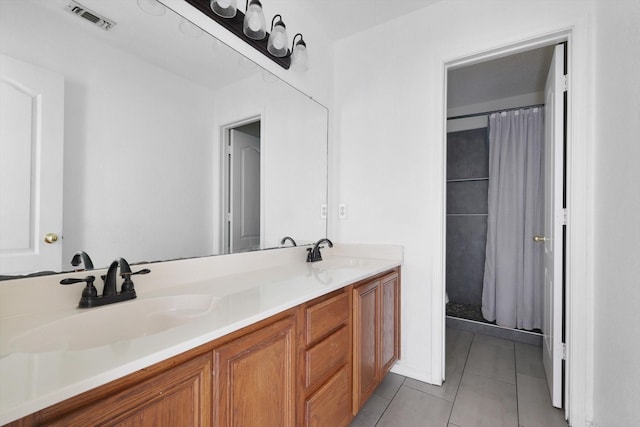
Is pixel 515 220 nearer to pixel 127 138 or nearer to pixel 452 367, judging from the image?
pixel 452 367

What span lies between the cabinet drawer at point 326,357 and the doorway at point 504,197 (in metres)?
1.26

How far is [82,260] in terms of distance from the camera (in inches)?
38.2

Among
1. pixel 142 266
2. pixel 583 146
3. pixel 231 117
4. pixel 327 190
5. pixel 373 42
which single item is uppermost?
pixel 373 42

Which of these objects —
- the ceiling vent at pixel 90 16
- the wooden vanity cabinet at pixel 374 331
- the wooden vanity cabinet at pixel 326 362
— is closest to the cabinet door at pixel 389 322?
the wooden vanity cabinet at pixel 374 331

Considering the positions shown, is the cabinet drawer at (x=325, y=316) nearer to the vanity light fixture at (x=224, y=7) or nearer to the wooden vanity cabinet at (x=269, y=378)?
the wooden vanity cabinet at (x=269, y=378)

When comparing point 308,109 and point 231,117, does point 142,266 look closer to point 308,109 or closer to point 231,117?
point 231,117

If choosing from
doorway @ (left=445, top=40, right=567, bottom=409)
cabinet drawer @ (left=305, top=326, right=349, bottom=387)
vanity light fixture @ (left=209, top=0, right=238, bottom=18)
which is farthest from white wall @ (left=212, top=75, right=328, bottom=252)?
doorway @ (left=445, top=40, right=567, bottom=409)

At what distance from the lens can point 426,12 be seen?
1938mm

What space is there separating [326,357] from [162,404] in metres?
0.70

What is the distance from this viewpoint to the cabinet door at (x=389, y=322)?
67.0 inches

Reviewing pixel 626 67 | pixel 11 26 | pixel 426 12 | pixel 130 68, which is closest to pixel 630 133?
pixel 626 67

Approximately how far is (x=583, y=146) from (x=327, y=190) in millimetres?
1465

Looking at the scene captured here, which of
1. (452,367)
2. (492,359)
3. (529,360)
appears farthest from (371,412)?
(529,360)

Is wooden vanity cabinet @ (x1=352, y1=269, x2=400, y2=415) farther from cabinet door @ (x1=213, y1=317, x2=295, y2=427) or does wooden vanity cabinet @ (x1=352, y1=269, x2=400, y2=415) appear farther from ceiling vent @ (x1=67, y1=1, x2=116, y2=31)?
ceiling vent @ (x1=67, y1=1, x2=116, y2=31)
